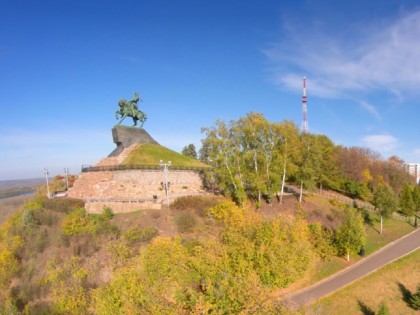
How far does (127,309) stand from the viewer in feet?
42.4

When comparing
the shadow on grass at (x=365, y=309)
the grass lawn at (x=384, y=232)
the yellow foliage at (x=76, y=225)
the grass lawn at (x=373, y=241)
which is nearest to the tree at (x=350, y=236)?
the grass lawn at (x=373, y=241)

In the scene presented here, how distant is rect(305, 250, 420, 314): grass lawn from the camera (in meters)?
18.3

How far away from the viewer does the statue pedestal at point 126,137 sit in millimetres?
40500

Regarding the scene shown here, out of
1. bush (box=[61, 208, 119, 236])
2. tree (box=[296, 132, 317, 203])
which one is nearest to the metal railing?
bush (box=[61, 208, 119, 236])

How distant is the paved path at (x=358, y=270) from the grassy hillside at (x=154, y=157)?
23649mm

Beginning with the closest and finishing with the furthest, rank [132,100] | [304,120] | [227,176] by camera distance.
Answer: [227,176], [132,100], [304,120]

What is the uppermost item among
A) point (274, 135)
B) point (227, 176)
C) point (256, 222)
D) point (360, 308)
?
point (274, 135)

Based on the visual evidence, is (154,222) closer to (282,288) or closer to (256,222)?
(256,222)

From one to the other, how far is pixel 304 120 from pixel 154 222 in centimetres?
3568

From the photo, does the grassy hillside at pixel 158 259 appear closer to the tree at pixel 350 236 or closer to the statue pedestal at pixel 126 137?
the tree at pixel 350 236

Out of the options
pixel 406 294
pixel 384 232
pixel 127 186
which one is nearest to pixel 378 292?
pixel 406 294

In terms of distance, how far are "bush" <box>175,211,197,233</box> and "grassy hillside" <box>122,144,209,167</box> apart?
11.7 meters

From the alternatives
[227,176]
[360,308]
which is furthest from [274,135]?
[360,308]

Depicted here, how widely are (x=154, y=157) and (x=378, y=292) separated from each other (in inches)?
1187
